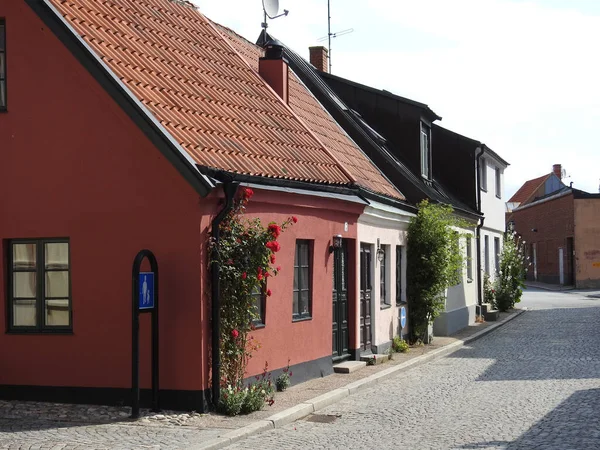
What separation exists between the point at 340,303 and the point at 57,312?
5692mm

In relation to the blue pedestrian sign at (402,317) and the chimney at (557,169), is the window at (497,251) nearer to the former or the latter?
the blue pedestrian sign at (402,317)

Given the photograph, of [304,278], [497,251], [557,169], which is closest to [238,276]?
[304,278]

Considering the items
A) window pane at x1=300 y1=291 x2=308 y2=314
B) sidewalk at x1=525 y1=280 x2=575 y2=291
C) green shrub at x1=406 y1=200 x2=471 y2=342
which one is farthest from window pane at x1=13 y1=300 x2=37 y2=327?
sidewalk at x1=525 y1=280 x2=575 y2=291

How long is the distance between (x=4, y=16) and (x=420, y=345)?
1191cm

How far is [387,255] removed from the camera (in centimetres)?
1938

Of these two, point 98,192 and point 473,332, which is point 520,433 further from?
point 473,332

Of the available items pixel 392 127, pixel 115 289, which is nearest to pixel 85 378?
pixel 115 289

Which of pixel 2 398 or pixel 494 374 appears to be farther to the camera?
pixel 494 374

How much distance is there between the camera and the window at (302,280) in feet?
47.2

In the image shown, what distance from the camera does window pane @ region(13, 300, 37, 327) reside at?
12.3 meters

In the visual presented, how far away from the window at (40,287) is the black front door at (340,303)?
5205 millimetres

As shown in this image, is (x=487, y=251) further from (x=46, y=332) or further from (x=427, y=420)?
(x=46, y=332)

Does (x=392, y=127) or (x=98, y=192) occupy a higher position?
(x=392, y=127)

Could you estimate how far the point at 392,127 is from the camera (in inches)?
960
